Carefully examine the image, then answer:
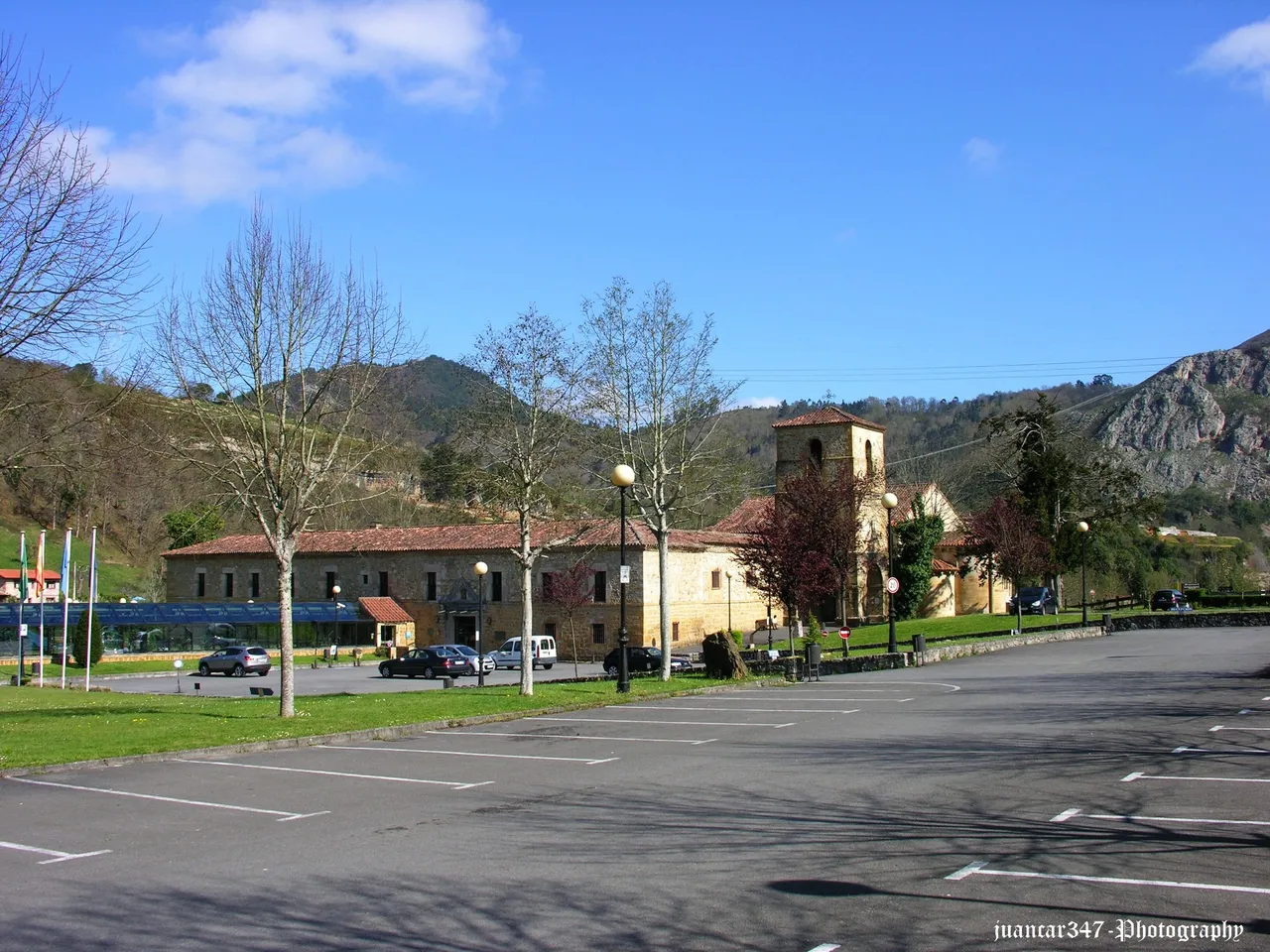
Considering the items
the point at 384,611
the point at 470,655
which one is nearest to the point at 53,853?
the point at 470,655

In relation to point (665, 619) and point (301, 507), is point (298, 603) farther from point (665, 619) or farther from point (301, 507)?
point (301, 507)

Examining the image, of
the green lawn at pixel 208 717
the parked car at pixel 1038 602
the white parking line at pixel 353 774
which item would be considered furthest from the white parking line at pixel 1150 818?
the parked car at pixel 1038 602

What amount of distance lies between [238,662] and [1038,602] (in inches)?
1750

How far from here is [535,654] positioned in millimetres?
52719

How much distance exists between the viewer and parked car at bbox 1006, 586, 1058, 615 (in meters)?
64.8

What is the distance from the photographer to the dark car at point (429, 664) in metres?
47.7

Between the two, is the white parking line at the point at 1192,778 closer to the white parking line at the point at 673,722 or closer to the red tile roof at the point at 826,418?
the white parking line at the point at 673,722

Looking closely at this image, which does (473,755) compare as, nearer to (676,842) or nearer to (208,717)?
(676,842)

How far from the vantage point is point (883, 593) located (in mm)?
68125

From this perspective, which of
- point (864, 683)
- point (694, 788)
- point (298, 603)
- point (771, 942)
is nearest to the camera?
point (771, 942)

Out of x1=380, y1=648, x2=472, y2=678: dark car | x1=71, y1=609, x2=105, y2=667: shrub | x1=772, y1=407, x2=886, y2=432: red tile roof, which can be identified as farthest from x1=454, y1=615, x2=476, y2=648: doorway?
x1=772, y1=407, x2=886, y2=432: red tile roof

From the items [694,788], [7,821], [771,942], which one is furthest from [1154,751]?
[7,821]

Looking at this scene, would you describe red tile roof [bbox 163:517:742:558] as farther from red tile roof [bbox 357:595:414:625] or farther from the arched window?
the arched window

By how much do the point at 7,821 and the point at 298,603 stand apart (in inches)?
2294
